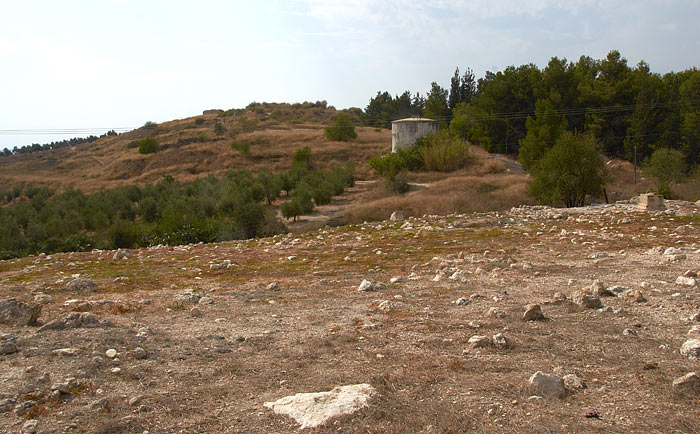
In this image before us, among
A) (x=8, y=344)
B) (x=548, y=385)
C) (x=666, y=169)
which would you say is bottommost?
(x=666, y=169)

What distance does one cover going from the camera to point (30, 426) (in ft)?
10.6

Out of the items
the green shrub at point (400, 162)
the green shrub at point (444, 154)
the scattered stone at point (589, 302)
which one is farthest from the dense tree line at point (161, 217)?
the scattered stone at point (589, 302)

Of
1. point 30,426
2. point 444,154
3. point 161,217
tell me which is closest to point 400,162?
point 444,154

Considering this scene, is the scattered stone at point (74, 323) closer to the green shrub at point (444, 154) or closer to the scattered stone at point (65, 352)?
the scattered stone at point (65, 352)

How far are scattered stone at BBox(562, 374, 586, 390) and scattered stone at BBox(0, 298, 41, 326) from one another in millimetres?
5092

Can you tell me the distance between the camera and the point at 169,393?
377 cm

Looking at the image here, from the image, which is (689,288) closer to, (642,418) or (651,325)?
(651,325)

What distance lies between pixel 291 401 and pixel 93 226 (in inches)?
1135

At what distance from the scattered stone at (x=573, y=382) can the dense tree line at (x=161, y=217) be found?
17.6 m

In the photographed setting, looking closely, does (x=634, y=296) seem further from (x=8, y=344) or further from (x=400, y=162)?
(x=400, y=162)

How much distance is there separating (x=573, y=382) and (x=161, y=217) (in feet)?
93.1

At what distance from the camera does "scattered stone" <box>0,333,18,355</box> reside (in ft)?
14.2

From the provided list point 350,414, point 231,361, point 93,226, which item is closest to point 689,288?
point 350,414

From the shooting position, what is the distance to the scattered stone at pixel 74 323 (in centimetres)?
498
